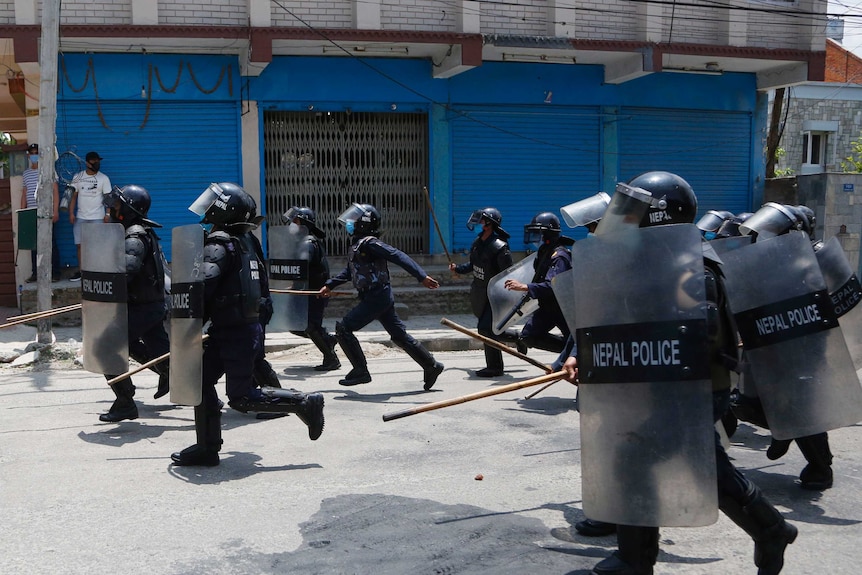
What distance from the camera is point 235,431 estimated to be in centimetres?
655

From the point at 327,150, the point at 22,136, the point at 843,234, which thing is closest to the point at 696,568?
the point at 327,150

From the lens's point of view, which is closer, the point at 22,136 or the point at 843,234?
the point at 843,234

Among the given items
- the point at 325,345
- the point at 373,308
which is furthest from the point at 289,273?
the point at 373,308

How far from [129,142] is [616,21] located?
301 inches

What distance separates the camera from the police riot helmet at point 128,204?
264 inches

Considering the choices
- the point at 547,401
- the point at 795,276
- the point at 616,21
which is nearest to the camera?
the point at 795,276

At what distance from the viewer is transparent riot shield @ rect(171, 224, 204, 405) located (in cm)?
539

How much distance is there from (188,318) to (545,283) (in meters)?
2.92

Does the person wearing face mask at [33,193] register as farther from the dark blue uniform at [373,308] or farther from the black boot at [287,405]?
the black boot at [287,405]

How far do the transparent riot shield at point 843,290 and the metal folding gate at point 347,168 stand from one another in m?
8.90

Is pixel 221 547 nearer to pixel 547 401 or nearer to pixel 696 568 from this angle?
pixel 696 568

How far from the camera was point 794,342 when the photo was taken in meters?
4.60

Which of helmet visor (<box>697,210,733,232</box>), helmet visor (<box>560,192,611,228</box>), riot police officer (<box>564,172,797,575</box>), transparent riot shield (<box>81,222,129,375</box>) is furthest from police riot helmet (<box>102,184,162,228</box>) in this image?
helmet visor (<box>697,210,733,232</box>)

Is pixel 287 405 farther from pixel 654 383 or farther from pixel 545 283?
pixel 654 383
